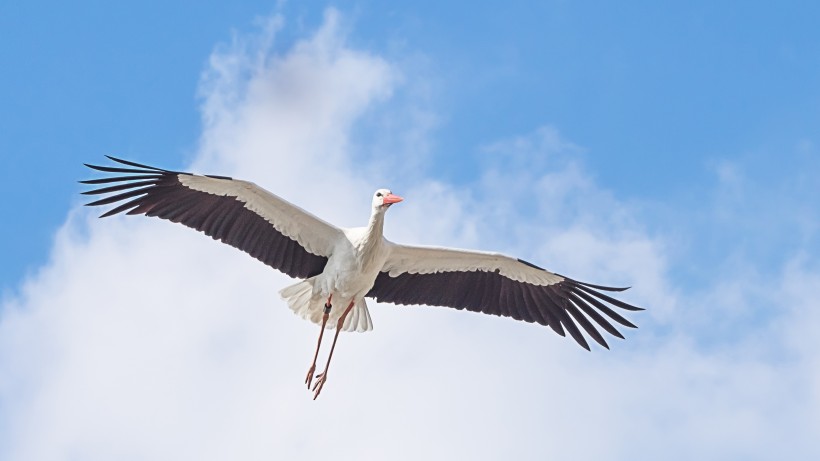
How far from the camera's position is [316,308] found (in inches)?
637

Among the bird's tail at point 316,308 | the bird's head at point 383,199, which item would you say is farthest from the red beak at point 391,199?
the bird's tail at point 316,308

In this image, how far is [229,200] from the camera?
1575 cm

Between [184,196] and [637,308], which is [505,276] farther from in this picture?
[184,196]

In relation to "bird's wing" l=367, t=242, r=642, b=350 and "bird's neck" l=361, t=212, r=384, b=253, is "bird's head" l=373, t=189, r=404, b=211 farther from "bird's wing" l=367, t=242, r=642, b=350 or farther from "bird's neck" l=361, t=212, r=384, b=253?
"bird's wing" l=367, t=242, r=642, b=350

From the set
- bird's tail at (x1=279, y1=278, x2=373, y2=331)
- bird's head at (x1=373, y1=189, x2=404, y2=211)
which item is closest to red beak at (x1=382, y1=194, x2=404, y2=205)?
bird's head at (x1=373, y1=189, x2=404, y2=211)

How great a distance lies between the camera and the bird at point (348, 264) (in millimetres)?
15562

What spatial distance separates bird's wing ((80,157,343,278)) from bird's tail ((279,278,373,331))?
0.55 feet

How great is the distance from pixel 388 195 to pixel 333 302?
1.36 meters

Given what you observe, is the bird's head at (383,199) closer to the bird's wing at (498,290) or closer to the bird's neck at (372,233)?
the bird's neck at (372,233)

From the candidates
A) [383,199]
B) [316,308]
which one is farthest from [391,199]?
Result: [316,308]

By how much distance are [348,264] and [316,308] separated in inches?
32.6

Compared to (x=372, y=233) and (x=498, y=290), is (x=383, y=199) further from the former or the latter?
(x=498, y=290)

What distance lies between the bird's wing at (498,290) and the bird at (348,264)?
1cm

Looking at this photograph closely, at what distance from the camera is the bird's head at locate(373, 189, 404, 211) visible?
50.3 ft
